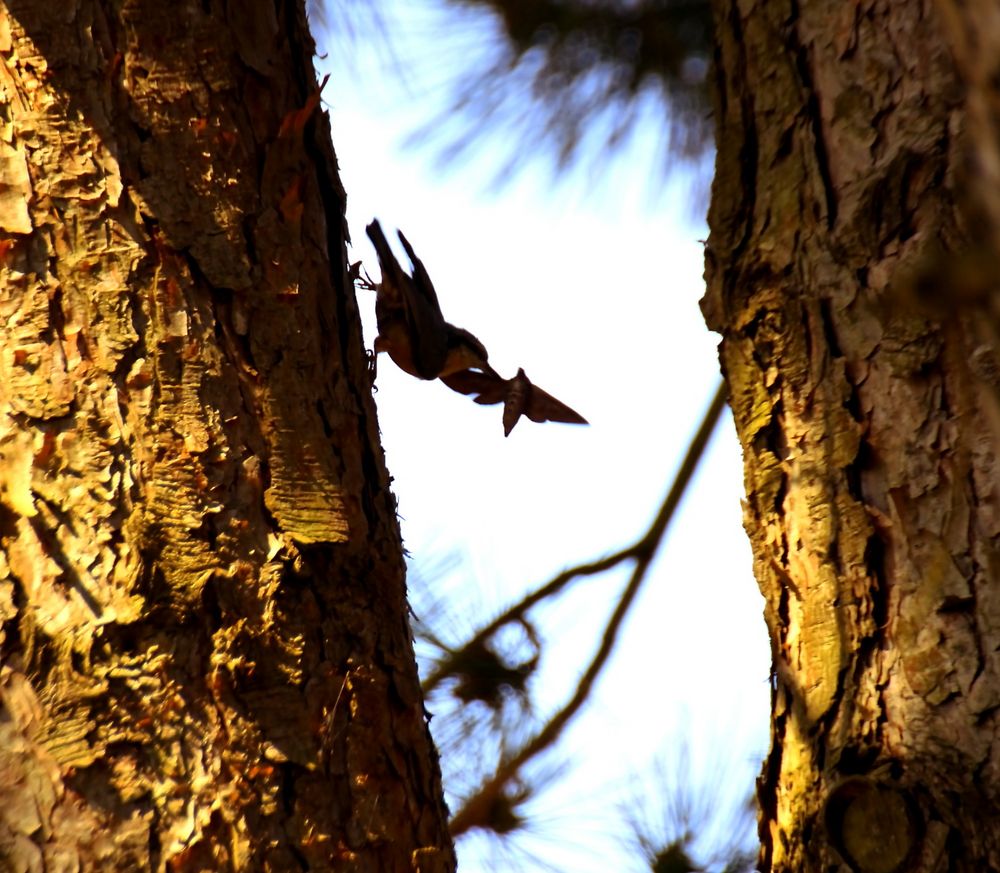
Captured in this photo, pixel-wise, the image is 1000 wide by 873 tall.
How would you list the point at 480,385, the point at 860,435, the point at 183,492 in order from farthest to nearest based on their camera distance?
the point at 480,385 < the point at 860,435 < the point at 183,492

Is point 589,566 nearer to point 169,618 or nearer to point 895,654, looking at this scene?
point 895,654

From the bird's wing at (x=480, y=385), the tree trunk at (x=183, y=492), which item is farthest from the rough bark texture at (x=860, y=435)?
the bird's wing at (x=480, y=385)

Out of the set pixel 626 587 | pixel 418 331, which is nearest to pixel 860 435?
pixel 418 331

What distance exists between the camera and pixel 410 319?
1.58 meters

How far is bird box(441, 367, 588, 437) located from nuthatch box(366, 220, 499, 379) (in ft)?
0.33

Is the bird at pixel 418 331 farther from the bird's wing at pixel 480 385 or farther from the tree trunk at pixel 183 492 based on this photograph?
the tree trunk at pixel 183 492

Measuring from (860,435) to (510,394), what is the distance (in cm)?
69

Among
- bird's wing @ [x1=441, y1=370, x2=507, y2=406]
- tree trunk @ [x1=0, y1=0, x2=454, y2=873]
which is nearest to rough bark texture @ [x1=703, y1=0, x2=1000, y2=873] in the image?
tree trunk @ [x1=0, y1=0, x2=454, y2=873]

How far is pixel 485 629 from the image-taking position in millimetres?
2121

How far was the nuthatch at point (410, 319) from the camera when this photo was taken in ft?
5.14

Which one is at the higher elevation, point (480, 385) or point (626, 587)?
point (480, 385)

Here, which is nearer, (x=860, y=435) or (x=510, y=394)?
(x=860, y=435)

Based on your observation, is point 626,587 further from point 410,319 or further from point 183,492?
point 183,492

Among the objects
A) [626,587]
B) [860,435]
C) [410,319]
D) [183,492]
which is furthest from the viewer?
[626,587]
